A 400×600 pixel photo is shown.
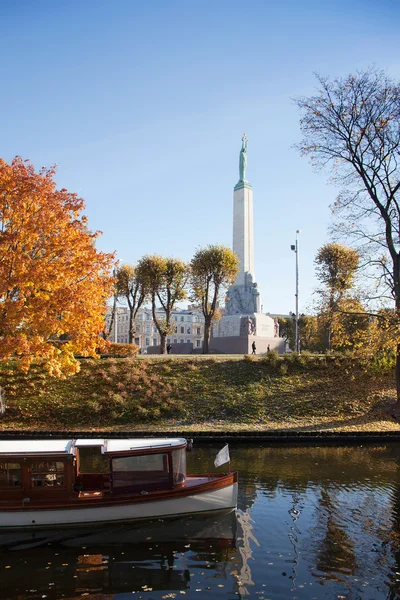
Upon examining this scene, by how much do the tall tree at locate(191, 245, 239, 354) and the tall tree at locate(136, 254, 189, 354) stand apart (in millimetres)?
3605

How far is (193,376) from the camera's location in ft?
135

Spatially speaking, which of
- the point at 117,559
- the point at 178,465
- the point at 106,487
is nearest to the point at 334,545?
the point at 178,465

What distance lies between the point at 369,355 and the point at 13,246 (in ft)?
68.9

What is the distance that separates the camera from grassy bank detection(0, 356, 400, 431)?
33.1m

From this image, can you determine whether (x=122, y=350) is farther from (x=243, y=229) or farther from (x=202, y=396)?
(x=243, y=229)

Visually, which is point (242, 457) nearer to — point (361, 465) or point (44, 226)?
point (361, 465)

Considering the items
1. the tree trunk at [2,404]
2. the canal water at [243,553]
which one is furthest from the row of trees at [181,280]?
the canal water at [243,553]

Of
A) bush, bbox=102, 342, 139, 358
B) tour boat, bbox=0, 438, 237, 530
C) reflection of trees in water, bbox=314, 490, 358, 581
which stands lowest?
reflection of trees in water, bbox=314, 490, 358, 581

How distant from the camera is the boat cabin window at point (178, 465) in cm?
1594

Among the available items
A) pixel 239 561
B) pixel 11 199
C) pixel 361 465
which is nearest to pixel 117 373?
pixel 11 199

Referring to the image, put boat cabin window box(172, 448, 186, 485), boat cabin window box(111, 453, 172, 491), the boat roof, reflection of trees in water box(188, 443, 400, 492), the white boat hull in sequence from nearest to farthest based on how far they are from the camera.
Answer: the white boat hull
the boat roof
boat cabin window box(111, 453, 172, 491)
boat cabin window box(172, 448, 186, 485)
reflection of trees in water box(188, 443, 400, 492)

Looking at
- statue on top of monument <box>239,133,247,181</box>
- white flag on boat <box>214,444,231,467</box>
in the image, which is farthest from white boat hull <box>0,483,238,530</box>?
statue on top of monument <box>239,133,247,181</box>

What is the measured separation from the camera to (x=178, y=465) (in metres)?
16.1

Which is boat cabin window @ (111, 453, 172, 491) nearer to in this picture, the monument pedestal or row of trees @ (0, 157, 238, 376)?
row of trees @ (0, 157, 238, 376)
